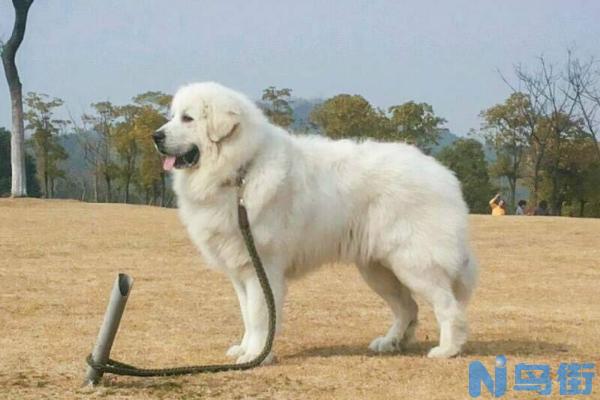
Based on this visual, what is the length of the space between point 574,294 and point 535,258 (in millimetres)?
4283

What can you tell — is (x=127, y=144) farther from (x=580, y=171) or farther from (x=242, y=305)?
(x=242, y=305)

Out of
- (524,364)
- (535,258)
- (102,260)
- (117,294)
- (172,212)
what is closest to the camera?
(117,294)

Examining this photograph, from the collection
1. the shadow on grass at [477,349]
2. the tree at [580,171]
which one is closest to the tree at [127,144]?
the tree at [580,171]

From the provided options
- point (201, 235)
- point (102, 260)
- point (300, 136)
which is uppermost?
point (300, 136)

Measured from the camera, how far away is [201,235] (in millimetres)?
5762

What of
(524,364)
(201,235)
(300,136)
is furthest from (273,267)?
(524,364)

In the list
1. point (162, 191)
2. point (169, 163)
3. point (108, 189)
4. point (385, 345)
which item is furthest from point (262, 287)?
point (108, 189)

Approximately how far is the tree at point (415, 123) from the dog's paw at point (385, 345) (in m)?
37.9

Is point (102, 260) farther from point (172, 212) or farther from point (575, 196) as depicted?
point (575, 196)

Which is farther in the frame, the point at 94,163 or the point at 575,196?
the point at 94,163

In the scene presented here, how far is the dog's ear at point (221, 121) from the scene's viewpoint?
5695mm

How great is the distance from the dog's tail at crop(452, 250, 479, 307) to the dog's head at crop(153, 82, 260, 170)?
1.78 metres

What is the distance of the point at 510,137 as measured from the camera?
4291 centimetres

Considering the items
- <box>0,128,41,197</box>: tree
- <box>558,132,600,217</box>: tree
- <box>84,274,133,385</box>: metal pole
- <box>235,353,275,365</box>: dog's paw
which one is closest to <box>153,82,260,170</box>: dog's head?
<box>84,274,133,385</box>: metal pole
